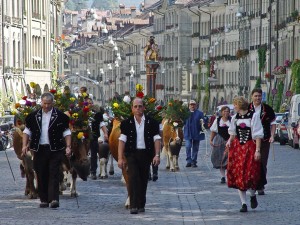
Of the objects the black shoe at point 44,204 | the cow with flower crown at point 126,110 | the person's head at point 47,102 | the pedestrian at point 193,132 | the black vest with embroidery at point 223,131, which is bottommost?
the black shoe at point 44,204

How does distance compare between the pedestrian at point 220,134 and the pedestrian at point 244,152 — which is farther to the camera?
the pedestrian at point 220,134

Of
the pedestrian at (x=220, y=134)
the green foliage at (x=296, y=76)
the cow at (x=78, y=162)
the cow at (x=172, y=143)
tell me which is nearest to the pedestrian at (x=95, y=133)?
the pedestrian at (x=220, y=134)

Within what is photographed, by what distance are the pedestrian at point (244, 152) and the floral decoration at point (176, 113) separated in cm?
1413

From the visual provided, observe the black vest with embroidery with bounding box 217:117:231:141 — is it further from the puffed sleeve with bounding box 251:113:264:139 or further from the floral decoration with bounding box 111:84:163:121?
the puffed sleeve with bounding box 251:113:264:139

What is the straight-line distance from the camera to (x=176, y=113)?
3628cm

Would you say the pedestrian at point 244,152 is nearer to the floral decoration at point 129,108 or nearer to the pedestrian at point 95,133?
the floral decoration at point 129,108

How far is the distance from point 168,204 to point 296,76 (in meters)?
56.3

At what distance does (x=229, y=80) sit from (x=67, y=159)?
329 ft

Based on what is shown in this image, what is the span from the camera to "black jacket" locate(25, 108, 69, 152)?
70.7 ft

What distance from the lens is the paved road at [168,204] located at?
19359mm

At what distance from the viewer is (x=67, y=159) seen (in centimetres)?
2378

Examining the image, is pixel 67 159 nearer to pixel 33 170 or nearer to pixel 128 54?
pixel 33 170

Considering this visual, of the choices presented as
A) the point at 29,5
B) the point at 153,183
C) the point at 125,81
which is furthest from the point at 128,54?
the point at 153,183

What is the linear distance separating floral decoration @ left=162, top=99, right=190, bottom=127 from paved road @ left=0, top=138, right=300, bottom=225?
390 centimetres
